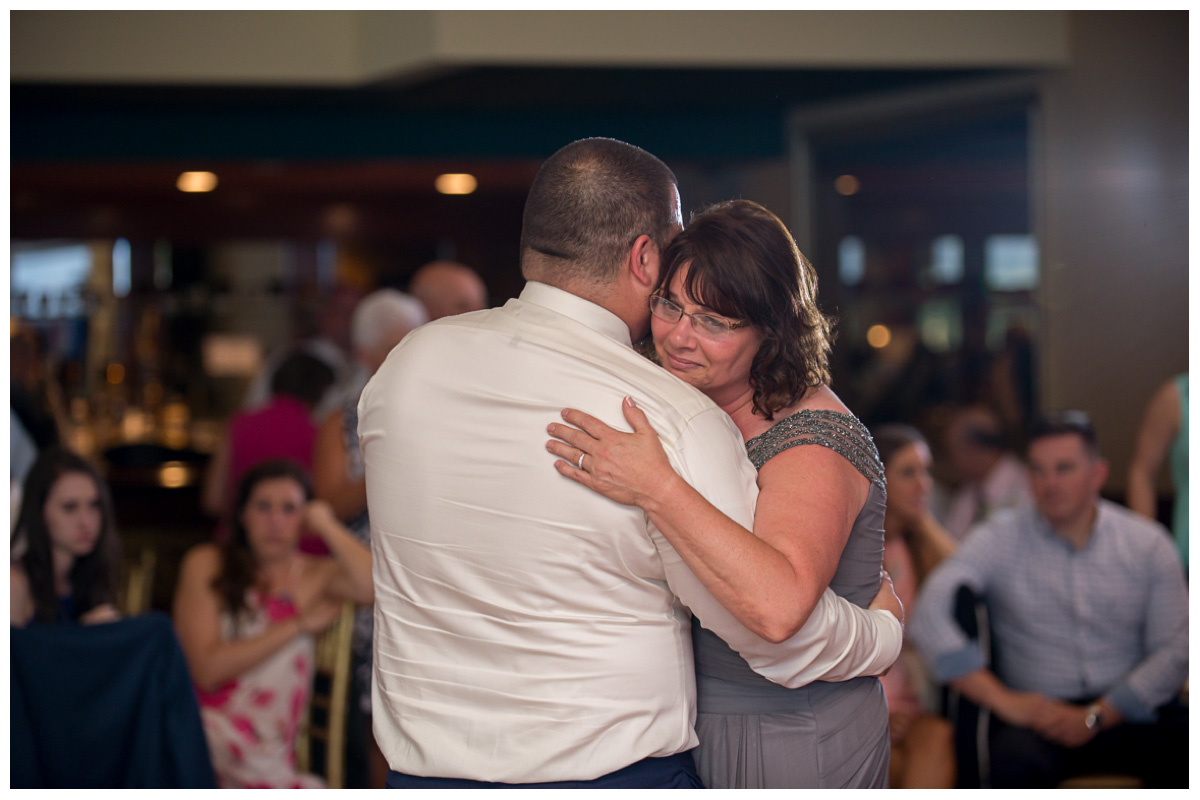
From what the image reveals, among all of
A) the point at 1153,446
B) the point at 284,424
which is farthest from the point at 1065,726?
the point at 284,424

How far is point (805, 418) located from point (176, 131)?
13.8 ft

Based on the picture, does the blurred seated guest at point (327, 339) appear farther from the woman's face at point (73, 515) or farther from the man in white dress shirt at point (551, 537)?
the man in white dress shirt at point (551, 537)

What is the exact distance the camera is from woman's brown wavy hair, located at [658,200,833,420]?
1346 mm

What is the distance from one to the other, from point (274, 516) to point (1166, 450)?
2.62m

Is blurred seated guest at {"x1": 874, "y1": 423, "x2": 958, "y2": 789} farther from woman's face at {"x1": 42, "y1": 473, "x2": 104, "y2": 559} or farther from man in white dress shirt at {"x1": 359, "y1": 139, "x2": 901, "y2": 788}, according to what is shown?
woman's face at {"x1": 42, "y1": 473, "x2": 104, "y2": 559}

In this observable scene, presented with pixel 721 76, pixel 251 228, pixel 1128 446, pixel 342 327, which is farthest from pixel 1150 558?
pixel 251 228

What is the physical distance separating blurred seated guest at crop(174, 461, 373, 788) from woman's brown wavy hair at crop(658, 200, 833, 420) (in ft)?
4.90

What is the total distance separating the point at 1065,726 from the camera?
2680 millimetres

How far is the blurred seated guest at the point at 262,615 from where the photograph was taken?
264 cm

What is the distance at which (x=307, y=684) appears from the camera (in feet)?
9.04

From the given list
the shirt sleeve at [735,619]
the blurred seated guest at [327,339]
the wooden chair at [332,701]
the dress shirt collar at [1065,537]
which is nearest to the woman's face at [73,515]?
the wooden chair at [332,701]

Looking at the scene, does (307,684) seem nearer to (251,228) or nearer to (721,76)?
(721,76)

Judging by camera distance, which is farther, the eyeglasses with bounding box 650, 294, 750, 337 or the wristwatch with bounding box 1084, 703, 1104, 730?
the wristwatch with bounding box 1084, 703, 1104, 730

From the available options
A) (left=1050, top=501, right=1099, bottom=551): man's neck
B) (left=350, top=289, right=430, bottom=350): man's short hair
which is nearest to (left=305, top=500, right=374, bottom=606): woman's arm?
(left=350, top=289, right=430, bottom=350): man's short hair
